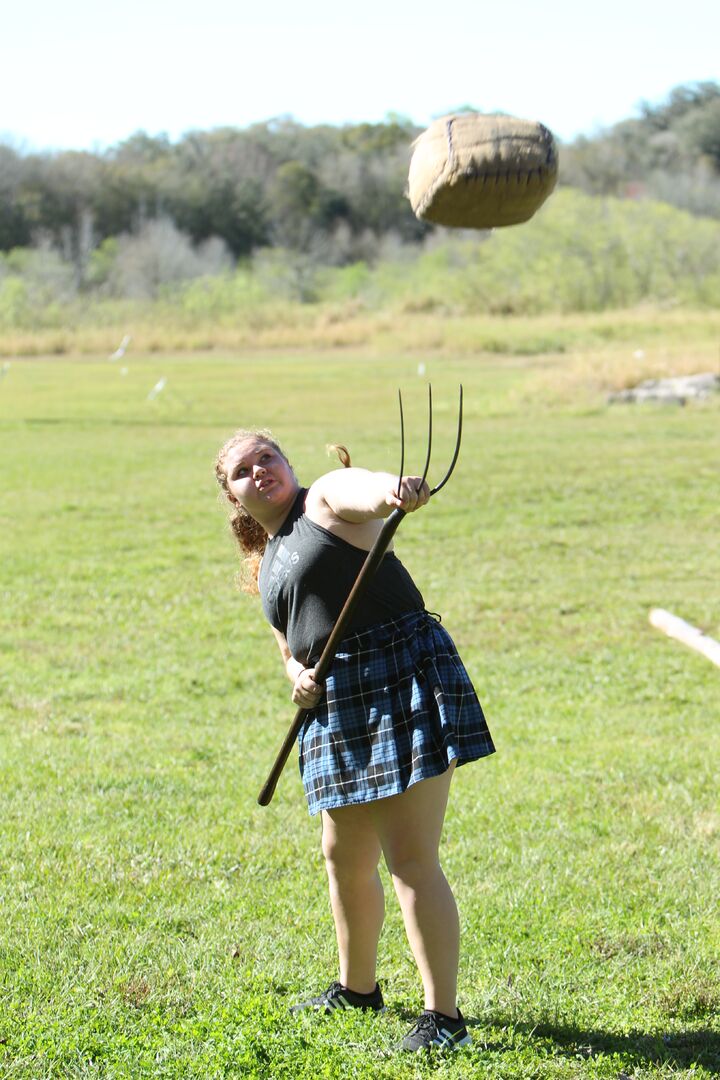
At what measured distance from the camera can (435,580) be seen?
416 inches

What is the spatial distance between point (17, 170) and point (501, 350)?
58602 mm

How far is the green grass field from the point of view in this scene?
346 cm

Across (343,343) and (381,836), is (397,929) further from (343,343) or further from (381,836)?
(343,343)

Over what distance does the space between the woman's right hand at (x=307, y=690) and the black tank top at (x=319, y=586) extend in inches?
4.1

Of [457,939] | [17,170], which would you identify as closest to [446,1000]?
[457,939]

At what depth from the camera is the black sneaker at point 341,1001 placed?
11.8ft

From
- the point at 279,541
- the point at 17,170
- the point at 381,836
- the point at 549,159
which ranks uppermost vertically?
Answer: the point at 17,170

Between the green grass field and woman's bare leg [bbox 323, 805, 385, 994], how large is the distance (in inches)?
7.1

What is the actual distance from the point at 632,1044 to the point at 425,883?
29.5 inches

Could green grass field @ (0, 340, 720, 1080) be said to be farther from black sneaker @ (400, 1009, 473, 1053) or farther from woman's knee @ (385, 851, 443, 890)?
woman's knee @ (385, 851, 443, 890)

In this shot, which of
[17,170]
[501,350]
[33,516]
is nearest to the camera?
[33,516]

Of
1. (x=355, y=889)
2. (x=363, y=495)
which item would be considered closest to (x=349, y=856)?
(x=355, y=889)

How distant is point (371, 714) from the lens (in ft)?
11.1

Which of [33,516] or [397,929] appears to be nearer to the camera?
[397,929]
